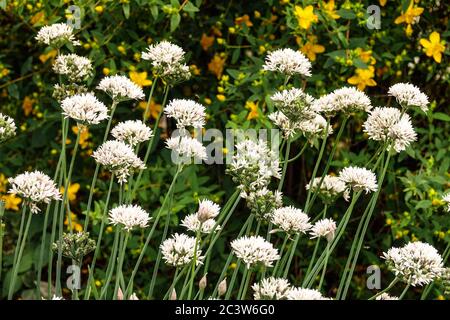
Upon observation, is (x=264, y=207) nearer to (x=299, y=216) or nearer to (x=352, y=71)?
(x=299, y=216)

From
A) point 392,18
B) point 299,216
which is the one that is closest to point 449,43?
point 392,18

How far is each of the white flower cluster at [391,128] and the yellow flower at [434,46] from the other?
3.38 ft

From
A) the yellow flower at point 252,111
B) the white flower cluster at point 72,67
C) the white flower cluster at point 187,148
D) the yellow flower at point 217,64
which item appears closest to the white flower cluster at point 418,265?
the white flower cluster at point 187,148

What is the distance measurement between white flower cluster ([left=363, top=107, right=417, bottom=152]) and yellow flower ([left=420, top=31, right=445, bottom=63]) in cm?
103

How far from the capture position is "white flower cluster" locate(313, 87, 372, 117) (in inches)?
72.4

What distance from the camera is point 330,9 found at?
271cm

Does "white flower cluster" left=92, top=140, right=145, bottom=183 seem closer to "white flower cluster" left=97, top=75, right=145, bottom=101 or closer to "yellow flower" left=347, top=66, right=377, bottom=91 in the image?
"white flower cluster" left=97, top=75, right=145, bottom=101

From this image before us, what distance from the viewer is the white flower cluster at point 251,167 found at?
5.23ft

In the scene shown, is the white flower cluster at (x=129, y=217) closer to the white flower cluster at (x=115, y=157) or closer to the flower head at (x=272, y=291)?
the white flower cluster at (x=115, y=157)

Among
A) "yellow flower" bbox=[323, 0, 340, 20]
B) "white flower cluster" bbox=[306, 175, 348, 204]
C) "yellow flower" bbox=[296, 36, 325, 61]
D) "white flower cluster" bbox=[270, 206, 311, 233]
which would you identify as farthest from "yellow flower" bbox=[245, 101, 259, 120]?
"white flower cluster" bbox=[270, 206, 311, 233]

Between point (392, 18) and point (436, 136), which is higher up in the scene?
point (392, 18)

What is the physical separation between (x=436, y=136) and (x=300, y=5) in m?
0.74

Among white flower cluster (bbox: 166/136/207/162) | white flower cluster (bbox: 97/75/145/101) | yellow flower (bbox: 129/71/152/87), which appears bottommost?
white flower cluster (bbox: 166/136/207/162)

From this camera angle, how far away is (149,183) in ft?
9.16
